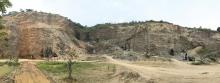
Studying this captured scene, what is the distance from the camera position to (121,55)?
228ft

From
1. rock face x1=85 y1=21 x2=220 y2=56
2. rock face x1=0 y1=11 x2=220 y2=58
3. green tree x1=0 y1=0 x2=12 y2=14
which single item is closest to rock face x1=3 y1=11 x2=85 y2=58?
rock face x1=0 y1=11 x2=220 y2=58

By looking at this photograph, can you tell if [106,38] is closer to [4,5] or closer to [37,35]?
[37,35]

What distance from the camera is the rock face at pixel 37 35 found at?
275 ft

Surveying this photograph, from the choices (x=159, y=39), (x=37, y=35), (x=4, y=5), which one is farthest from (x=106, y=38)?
(x=4, y=5)

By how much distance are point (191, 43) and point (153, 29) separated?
252 inches

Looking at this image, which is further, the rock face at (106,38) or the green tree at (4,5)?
the rock face at (106,38)

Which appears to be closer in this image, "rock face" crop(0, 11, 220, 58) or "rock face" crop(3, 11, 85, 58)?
"rock face" crop(0, 11, 220, 58)

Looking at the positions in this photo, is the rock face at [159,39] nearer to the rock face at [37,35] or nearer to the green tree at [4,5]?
the rock face at [37,35]

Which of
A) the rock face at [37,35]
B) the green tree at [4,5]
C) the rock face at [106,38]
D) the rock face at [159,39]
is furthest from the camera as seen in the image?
the rock face at [37,35]

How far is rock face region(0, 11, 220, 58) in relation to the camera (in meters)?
82.3

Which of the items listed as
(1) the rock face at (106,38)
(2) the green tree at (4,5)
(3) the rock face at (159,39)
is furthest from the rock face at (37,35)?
(2) the green tree at (4,5)

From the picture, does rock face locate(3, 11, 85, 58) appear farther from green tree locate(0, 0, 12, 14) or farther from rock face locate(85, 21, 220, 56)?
green tree locate(0, 0, 12, 14)

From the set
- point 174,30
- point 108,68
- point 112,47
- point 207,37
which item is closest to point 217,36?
point 207,37

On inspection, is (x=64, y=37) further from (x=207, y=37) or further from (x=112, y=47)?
(x=207, y=37)
